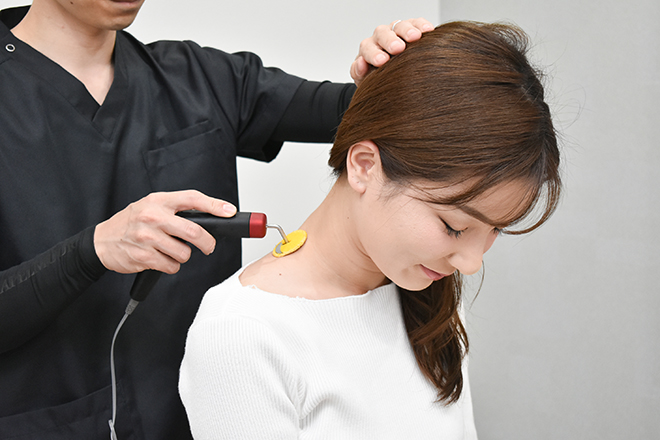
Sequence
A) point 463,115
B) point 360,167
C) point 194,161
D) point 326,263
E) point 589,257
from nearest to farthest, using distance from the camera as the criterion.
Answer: point 463,115
point 360,167
point 326,263
point 194,161
point 589,257

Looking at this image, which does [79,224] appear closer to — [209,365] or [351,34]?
[209,365]

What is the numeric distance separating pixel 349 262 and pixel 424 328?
0.21 meters

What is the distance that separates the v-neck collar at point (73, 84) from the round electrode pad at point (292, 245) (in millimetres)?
394

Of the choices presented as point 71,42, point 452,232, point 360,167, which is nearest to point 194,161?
point 71,42

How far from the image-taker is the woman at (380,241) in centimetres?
77

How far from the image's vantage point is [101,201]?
40.7 inches

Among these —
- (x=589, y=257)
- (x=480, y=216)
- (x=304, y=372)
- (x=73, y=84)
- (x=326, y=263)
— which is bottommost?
(x=589, y=257)

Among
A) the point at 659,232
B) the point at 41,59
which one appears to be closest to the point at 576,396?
the point at 659,232

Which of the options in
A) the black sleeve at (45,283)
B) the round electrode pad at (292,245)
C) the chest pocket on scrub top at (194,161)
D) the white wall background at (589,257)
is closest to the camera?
the black sleeve at (45,283)

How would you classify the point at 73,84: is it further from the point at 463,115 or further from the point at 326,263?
the point at 463,115

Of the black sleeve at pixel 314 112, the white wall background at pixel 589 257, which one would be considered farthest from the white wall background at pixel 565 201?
the black sleeve at pixel 314 112

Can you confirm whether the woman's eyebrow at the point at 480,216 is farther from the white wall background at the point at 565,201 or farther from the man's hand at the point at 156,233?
the white wall background at the point at 565,201

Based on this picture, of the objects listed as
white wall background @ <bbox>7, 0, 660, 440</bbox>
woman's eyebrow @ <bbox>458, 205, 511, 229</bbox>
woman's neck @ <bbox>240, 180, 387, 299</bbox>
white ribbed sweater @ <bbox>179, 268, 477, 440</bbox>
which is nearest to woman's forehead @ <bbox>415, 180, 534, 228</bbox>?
woman's eyebrow @ <bbox>458, 205, 511, 229</bbox>

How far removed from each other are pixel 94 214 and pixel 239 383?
1.48 feet
